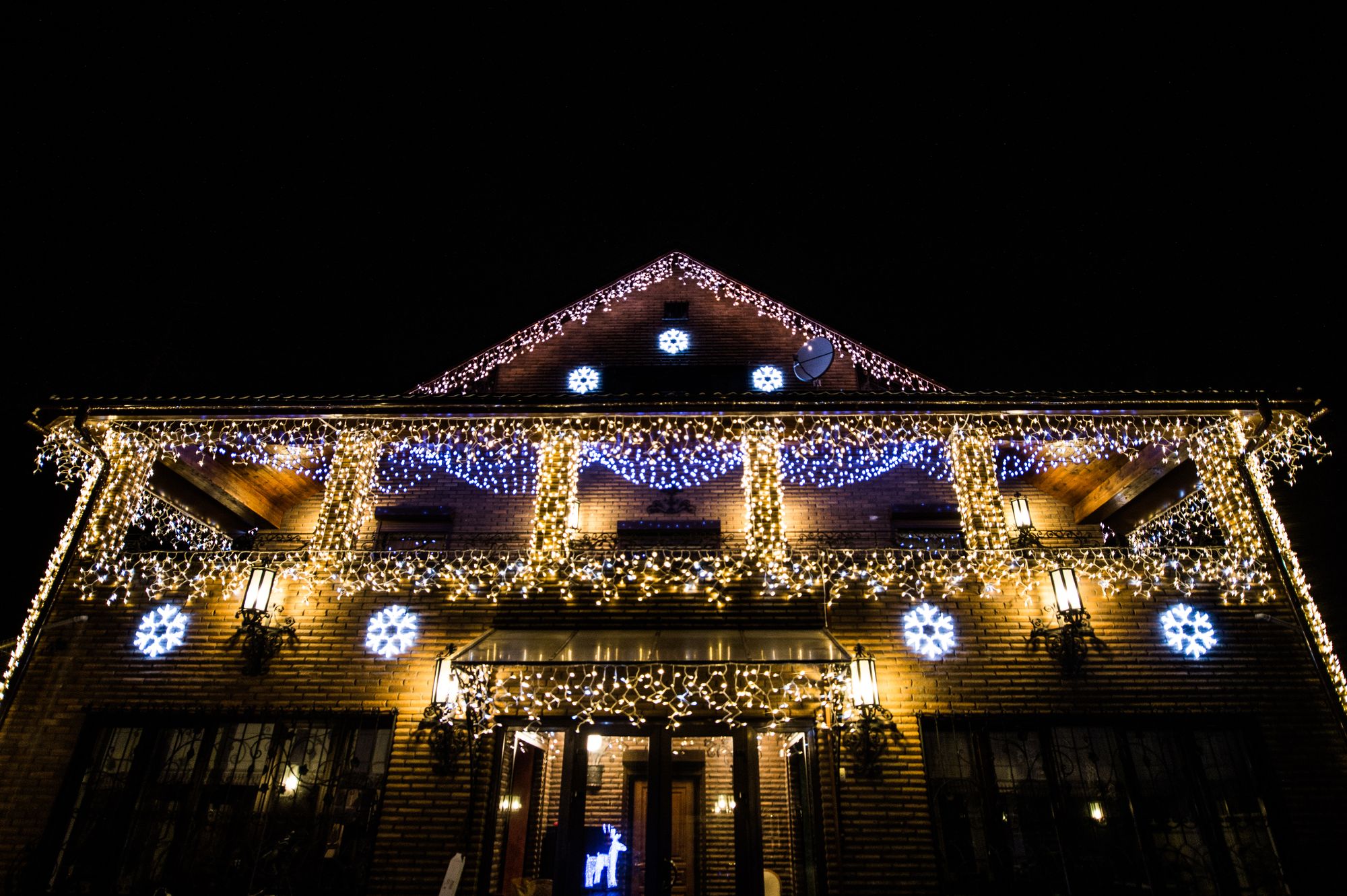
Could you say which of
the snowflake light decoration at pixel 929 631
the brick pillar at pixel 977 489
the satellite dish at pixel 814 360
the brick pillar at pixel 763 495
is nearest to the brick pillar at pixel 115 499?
the brick pillar at pixel 763 495

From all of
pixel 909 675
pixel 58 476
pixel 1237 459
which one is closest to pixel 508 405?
pixel 909 675

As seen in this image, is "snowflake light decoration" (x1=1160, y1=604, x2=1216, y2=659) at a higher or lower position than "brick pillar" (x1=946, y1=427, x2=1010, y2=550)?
lower

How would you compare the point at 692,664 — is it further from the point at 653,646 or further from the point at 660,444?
the point at 660,444

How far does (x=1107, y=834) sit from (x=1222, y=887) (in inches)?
38.6

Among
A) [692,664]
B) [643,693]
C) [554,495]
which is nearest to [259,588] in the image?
[554,495]

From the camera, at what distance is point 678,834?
7004 mm

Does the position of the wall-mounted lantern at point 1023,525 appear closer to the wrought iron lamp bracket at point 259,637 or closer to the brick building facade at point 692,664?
the brick building facade at point 692,664

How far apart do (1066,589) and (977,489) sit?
1447 millimetres

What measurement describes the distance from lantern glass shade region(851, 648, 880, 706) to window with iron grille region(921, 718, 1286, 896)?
0.66 metres

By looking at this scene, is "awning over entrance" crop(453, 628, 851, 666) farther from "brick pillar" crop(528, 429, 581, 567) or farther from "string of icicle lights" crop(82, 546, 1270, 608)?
"brick pillar" crop(528, 429, 581, 567)

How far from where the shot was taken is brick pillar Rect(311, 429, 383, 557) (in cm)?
736

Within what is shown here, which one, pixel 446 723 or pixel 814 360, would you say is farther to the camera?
pixel 814 360

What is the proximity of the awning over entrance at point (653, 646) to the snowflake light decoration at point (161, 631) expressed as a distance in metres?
3.25

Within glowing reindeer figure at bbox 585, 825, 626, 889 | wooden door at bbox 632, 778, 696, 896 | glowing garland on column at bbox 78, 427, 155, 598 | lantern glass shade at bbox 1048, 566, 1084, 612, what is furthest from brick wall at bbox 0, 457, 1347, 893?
wooden door at bbox 632, 778, 696, 896
